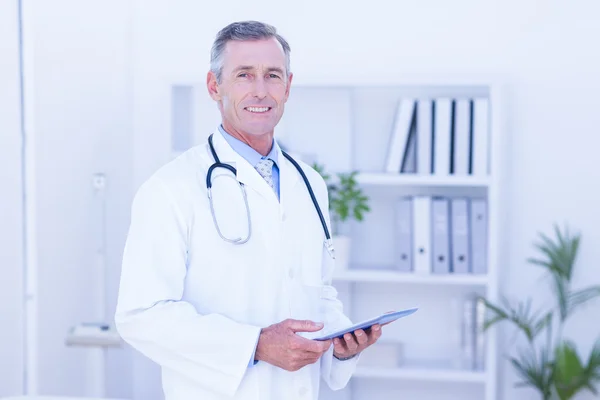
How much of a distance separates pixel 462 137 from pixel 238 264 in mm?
1918

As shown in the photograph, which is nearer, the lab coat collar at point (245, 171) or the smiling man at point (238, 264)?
the smiling man at point (238, 264)

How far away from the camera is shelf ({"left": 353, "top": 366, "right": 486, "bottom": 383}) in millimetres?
3277

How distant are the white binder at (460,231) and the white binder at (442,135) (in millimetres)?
138

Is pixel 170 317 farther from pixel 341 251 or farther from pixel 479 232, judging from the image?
pixel 479 232

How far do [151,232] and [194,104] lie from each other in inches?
88.0

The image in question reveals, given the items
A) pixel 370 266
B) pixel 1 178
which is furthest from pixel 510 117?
pixel 1 178

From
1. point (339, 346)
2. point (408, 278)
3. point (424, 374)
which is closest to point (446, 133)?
point (408, 278)

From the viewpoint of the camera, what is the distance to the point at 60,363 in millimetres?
3111

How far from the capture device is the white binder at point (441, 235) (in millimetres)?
3258

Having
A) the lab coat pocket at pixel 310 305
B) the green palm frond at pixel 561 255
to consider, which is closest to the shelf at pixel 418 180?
the green palm frond at pixel 561 255

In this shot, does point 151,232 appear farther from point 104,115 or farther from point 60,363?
point 104,115

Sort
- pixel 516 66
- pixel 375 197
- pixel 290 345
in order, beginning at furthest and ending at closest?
1. pixel 375 197
2. pixel 516 66
3. pixel 290 345

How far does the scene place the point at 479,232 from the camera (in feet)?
10.7

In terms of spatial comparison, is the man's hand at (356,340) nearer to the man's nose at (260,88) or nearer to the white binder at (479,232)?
the man's nose at (260,88)
